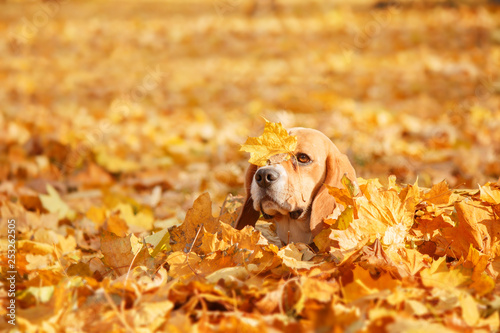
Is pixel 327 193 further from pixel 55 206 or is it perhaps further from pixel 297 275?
pixel 55 206

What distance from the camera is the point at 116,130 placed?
722 cm

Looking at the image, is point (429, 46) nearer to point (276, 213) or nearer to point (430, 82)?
point (430, 82)

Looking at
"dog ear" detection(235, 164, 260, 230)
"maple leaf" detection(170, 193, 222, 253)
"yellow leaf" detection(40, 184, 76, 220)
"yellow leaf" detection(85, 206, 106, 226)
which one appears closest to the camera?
"maple leaf" detection(170, 193, 222, 253)

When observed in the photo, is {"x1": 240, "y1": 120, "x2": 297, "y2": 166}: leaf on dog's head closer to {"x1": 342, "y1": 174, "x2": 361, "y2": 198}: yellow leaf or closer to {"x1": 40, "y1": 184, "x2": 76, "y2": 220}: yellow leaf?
{"x1": 342, "y1": 174, "x2": 361, "y2": 198}: yellow leaf

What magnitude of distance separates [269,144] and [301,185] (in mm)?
305

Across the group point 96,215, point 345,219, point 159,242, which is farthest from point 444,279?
point 96,215

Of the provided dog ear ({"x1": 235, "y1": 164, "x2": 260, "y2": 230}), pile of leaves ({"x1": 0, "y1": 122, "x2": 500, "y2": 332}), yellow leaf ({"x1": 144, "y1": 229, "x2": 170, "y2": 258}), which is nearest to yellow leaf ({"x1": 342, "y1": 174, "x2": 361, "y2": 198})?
pile of leaves ({"x1": 0, "y1": 122, "x2": 500, "y2": 332})

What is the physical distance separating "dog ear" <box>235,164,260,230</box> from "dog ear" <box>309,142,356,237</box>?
1.29ft

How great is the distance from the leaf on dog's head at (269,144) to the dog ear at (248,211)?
0.37 meters

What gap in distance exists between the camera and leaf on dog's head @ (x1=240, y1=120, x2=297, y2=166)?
2.47 m

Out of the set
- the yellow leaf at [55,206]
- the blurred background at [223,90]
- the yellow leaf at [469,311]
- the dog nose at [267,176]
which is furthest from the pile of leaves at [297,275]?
A: the blurred background at [223,90]

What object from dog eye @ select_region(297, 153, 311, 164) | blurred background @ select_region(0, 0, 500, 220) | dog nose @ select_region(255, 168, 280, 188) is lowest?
blurred background @ select_region(0, 0, 500, 220)

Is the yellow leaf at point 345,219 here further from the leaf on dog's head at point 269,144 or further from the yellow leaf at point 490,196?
the yellow leaf at point 490,196

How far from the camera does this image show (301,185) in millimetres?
2705
